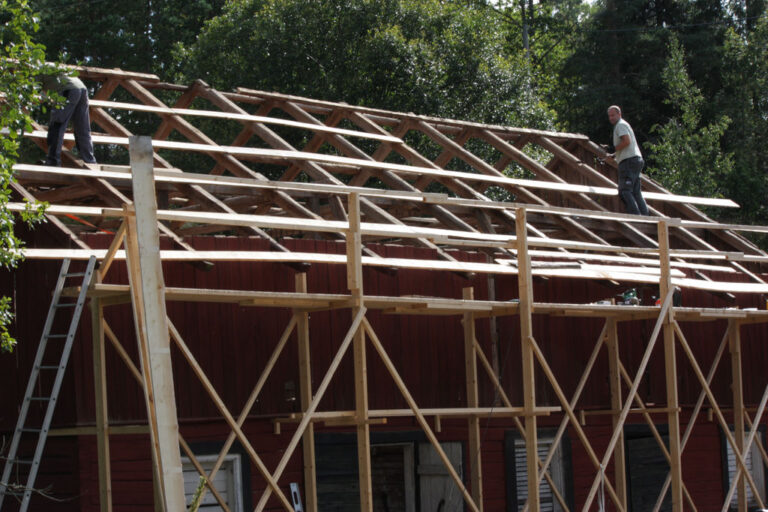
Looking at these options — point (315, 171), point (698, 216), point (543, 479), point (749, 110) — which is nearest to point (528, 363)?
point (543, 479)

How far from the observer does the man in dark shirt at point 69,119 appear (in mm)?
13109

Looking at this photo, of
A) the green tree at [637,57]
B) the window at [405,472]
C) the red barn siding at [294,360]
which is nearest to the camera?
the red barn siding at [294,360]

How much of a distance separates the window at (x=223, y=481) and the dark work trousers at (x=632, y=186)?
818 centimetres

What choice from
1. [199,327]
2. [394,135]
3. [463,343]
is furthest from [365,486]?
[394,135]

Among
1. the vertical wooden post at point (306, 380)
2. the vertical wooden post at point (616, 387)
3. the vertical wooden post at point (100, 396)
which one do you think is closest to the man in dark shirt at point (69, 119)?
the vertical wooden post at point (100, 396)

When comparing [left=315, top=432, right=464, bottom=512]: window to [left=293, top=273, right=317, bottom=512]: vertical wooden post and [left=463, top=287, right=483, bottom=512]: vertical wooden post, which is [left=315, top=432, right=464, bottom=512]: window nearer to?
[left=463, top=287, right=483, bottom=512]: vertical wooden post

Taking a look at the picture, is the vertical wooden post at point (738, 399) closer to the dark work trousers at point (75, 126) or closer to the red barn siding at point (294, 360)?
the red barn siding at point (294, 360)

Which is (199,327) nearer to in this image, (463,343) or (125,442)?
(125,442)

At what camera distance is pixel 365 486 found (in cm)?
1141

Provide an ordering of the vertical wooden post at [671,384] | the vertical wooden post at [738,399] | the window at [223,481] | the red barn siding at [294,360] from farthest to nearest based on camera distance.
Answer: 1. the vertical wooden post at [738,399]
2. the vertical wooden post at [671,384]
3. the window at [223,481]
4. the red barn siding at [294,360]

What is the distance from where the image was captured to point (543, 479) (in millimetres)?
15672

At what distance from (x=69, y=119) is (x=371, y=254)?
13.1ft

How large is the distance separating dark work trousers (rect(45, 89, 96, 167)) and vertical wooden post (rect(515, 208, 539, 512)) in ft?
17.2

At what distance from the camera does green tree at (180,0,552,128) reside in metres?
29.4
